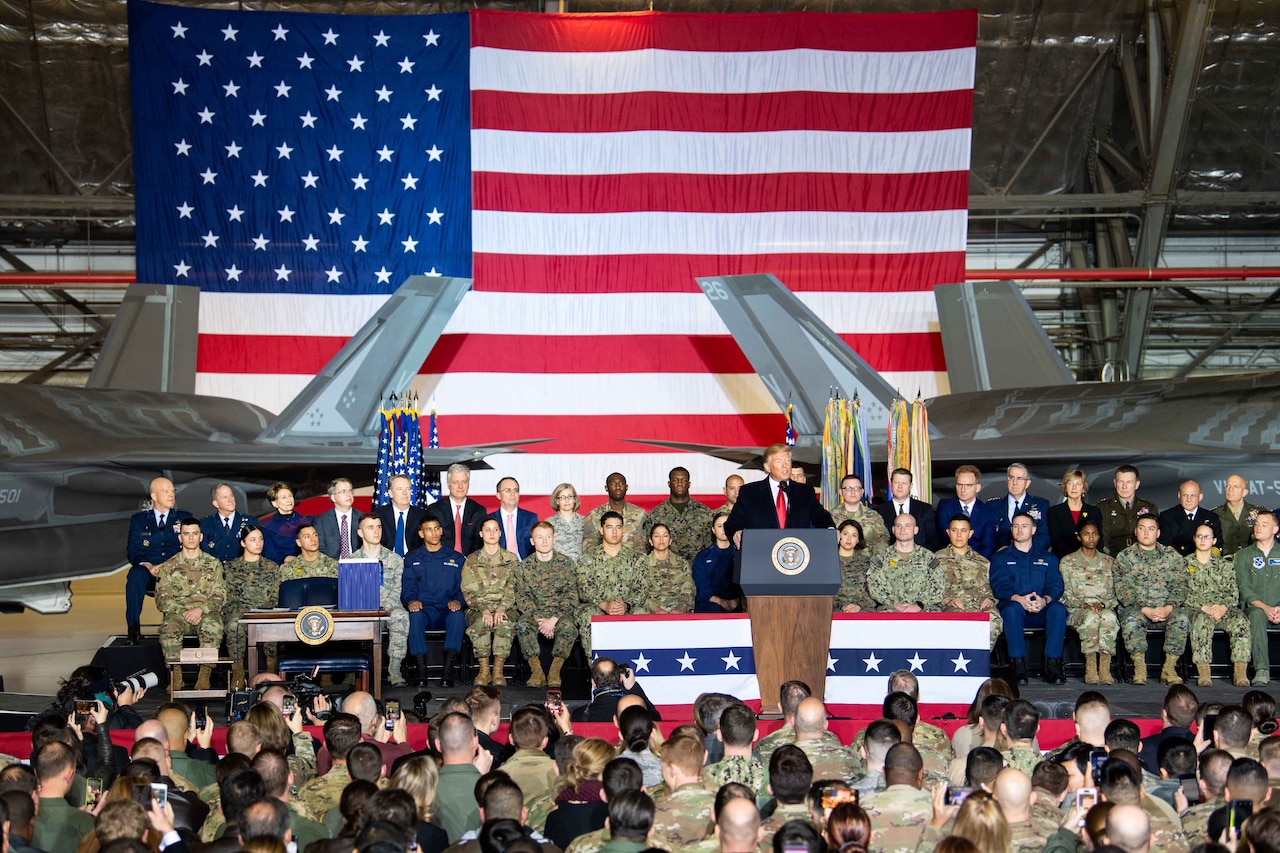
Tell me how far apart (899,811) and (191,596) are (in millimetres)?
6074

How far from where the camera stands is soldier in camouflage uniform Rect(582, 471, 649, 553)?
9764mm

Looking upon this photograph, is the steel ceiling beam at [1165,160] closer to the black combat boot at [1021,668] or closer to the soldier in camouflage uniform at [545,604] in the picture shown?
the black combat boot at [1021,668]

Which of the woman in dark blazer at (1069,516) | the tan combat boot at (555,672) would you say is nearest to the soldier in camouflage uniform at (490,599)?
the tan combat boot at (555,672)

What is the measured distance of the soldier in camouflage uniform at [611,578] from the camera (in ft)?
29.4

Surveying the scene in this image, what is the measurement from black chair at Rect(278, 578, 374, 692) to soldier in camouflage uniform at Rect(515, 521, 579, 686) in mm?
1129

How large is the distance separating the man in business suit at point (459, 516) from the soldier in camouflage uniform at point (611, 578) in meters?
1.04

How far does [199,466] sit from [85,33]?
7.75 m

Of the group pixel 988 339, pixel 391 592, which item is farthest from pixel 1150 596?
pixel 988 339

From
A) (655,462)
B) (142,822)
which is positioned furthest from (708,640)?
(655,462)

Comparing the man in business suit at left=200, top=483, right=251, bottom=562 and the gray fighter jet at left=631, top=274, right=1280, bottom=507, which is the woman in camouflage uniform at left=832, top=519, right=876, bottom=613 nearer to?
the gray fighter jet at left=631, top=274, right=1280, bottom=507

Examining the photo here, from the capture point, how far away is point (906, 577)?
877cm

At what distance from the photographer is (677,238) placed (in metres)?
15.5

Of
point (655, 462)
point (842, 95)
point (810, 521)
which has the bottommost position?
point (810, 521)

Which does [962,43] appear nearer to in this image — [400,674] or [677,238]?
[677,238]
